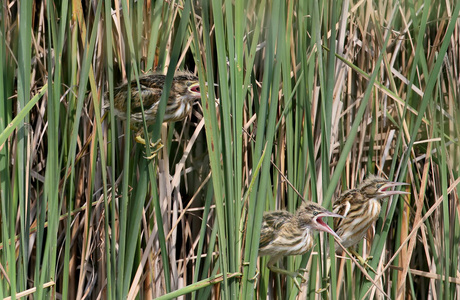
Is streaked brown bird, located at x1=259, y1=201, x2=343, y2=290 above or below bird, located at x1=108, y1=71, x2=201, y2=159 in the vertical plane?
below

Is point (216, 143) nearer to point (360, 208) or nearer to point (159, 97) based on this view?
point (159, 97)

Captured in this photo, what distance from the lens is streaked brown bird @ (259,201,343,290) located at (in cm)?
197

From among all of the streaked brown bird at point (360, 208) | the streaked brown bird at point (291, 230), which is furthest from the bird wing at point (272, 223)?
the streaked brown bird at point (360, 208)

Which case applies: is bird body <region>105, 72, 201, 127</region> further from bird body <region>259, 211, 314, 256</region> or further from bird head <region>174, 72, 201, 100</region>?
bird body <region>259, 211, 314, 256</region>

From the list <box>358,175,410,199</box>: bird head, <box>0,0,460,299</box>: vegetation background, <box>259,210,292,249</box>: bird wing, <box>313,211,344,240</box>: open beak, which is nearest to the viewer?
<box>0,0,460,299</box>: vegetation background

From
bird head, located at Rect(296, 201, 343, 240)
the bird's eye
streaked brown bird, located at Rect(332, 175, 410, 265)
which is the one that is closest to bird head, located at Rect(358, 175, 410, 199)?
streaked brown bird, located at Rect(332, 175, 410, 265)

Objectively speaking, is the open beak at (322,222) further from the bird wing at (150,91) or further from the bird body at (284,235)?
the bird wing at (150,91)

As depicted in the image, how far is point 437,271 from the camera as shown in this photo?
7.89 feet

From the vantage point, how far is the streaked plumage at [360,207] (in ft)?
7.37

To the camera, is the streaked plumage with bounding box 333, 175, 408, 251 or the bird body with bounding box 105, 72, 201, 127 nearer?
the bird body with bounding box 105, 72, 201, 127

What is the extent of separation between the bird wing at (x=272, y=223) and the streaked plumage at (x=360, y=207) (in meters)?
0.28

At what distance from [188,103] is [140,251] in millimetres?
523

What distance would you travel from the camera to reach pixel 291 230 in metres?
2.00

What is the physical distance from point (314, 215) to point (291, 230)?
10 centimetres
